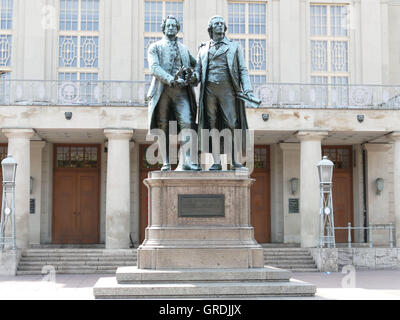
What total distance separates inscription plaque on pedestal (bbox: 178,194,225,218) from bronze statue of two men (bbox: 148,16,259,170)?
60cm

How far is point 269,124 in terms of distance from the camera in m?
23.2

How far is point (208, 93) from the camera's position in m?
10.9

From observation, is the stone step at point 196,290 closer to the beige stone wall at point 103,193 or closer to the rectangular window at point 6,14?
the beige stone wall at point 103,193

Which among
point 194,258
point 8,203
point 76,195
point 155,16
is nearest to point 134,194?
point 76,195

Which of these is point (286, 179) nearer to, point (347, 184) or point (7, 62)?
point (347, 184)

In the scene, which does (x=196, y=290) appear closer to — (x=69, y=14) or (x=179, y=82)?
(x=179, y=82)

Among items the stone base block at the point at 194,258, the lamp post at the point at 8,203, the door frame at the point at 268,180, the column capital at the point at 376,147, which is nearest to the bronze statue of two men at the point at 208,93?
the stone base block at the point at 194,258

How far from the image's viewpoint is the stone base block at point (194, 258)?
10039 mm

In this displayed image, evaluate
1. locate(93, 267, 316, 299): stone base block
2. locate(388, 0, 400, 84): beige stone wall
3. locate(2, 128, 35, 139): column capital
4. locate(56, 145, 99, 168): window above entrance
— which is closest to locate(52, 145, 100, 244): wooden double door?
locate(56, 145, 99, 168): window above entrance

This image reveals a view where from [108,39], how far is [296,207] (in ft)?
31.7

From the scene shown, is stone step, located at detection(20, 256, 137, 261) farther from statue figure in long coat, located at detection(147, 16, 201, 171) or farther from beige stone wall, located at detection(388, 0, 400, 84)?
beige stone wall, located at detection(388, 0, 400, 84)

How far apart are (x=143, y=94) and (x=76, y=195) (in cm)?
538
